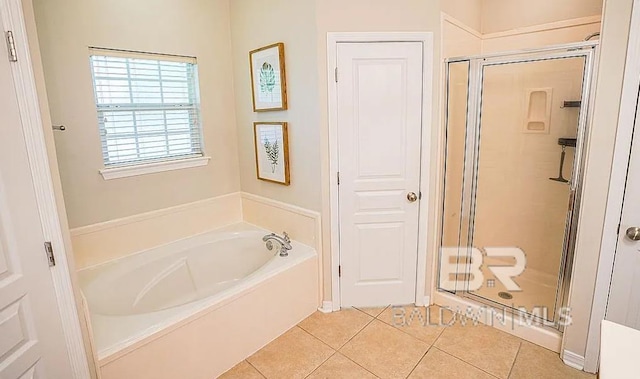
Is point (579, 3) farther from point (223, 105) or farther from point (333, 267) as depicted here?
point (223, 105)

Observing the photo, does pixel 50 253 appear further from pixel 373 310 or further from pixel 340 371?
pixel 373 310

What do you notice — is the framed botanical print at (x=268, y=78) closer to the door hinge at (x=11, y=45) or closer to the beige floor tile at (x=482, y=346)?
the door hinge at (x=11, y=45)

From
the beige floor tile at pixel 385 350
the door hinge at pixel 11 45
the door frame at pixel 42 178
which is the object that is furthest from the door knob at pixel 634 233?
the door hinge at pixel 11 45

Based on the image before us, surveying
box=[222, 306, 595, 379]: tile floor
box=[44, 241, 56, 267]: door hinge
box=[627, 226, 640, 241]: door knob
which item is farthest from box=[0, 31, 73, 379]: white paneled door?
box=[627, 226, 640, 241]: door knob

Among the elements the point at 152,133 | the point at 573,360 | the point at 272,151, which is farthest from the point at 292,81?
the point at 573,360

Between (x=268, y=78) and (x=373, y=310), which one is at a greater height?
(x=268, y=78)

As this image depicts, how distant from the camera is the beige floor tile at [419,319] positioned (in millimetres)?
2408

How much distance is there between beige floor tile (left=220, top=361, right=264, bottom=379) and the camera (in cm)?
206

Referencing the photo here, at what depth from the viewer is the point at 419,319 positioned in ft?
8.42

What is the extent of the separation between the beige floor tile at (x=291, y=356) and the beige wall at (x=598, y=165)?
5.00 feet

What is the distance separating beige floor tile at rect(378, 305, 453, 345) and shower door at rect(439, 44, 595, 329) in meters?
0.24

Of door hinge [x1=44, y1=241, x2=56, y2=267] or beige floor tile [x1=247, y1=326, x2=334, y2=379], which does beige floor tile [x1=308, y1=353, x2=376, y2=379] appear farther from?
door hinge [x1=44, y1=241, x2=56, y2=267]

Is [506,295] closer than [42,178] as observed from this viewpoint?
No

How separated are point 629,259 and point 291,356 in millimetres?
2020
